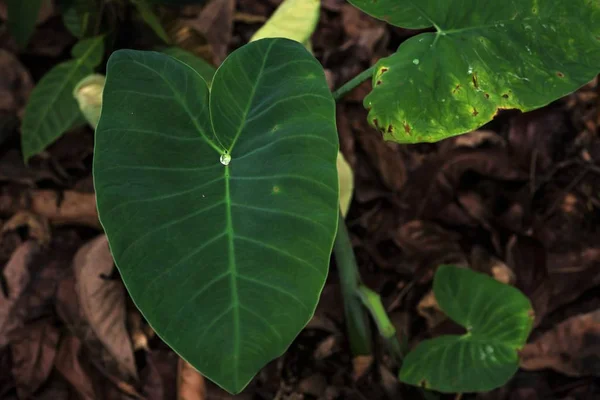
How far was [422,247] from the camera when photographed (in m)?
1.25

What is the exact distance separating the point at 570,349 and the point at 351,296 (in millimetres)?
394

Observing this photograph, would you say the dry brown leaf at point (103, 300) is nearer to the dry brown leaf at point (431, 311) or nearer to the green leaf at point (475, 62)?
the dry brown leaf at point (431, 311)

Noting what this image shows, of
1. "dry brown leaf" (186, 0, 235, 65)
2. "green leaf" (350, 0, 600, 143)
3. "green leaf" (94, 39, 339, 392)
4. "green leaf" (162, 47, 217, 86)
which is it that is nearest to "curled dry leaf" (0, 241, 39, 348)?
Answer: "green leaf" (162, 47, 217, 86)

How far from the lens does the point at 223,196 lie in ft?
2.22

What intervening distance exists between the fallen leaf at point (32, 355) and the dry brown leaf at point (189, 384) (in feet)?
0.86

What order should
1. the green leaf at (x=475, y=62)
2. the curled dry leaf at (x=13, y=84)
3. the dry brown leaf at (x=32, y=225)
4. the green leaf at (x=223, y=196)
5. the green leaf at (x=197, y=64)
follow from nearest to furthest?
the green leaf at (x=223, y=196)
the green leaf at (x=475, y=62)
the green leaf at (x=197, y=64)
the dry brown leaf at (x=32, y=225)
the curled dry leaf at (x=13, y=84)

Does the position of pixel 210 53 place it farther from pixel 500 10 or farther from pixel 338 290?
pixel 500 10

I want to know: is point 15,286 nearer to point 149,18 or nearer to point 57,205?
point 57,205

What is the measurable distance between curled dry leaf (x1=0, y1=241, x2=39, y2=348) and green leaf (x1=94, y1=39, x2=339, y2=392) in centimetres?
71

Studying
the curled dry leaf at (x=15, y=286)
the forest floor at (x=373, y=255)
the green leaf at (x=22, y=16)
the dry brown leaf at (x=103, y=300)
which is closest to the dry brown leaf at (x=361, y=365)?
the forest floor at (x=373, y=255)

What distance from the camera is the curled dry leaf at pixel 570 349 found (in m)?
1.08

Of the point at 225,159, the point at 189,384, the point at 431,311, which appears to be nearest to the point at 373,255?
the point at 431,311

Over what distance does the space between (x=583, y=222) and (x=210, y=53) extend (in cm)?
86

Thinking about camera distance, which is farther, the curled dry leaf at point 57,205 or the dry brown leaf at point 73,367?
the curled dry leaf at point 57,205
